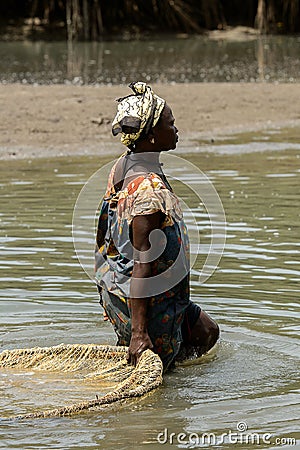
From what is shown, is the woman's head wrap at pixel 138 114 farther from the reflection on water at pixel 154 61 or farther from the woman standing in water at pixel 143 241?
the reflection on water at pixel 154 61

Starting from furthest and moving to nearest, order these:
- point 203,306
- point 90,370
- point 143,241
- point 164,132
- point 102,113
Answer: point 102,113
point 203,306
point 90,370
point 164,132
point 143,241

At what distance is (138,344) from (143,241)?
470 millimetres

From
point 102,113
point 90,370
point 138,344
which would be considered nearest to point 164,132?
point 138,344

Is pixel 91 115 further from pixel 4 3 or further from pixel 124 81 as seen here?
pixel 4 3

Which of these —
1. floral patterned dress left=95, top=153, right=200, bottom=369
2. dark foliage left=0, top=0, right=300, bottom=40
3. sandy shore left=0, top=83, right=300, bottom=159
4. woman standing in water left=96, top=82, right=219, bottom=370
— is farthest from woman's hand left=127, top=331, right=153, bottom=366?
Result: dark foliage left=0, top=0, right=300, bottom=40

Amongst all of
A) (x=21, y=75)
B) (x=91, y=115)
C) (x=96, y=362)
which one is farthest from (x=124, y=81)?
(x=96, y=362)

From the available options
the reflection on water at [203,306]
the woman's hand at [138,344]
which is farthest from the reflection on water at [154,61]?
the woman's hand at [138,344]

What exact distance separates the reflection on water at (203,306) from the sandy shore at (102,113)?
2.06 metres

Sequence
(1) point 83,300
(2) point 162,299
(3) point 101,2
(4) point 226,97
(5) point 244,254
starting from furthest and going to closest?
(3) point 101,2 < (4) point 226,97 < (5) point 244,254 < (1) point 83,300 < (2) point 162,299

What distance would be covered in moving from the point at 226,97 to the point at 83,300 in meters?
9.39

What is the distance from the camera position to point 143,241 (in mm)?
5121

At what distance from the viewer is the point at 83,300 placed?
680 cm

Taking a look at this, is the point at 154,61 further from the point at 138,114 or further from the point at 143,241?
the point at 143,241

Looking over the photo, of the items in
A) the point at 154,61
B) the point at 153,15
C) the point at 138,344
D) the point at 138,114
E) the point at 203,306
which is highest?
the point at 138,114
